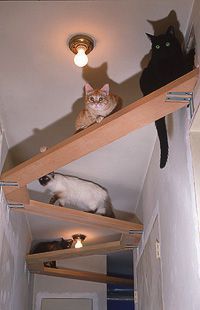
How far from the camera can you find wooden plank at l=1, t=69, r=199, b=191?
177 cm

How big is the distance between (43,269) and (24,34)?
3451 millimetres

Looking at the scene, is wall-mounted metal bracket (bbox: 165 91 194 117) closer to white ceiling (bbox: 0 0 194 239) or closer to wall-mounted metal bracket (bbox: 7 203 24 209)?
white ceiling (bbox: 0 0 194 239)

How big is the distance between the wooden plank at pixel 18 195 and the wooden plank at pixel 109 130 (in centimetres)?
11

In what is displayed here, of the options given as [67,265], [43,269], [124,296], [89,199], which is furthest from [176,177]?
[124,296]

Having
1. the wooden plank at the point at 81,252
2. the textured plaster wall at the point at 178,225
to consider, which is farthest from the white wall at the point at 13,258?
the textured plaster wall at the point at 178,225

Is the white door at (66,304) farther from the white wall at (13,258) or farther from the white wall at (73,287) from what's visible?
the white wall at (13,258)

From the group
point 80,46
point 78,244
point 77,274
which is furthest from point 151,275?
point 77,274

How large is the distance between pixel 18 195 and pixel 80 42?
3.60ft

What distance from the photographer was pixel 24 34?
1967mm

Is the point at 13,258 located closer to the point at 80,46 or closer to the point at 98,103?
the point at 98,103

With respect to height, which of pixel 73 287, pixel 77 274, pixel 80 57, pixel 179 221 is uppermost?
pixel 80 57

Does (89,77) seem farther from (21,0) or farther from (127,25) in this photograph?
(21,0)

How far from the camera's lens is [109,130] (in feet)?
6.50

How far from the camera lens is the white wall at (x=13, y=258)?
284 cm
